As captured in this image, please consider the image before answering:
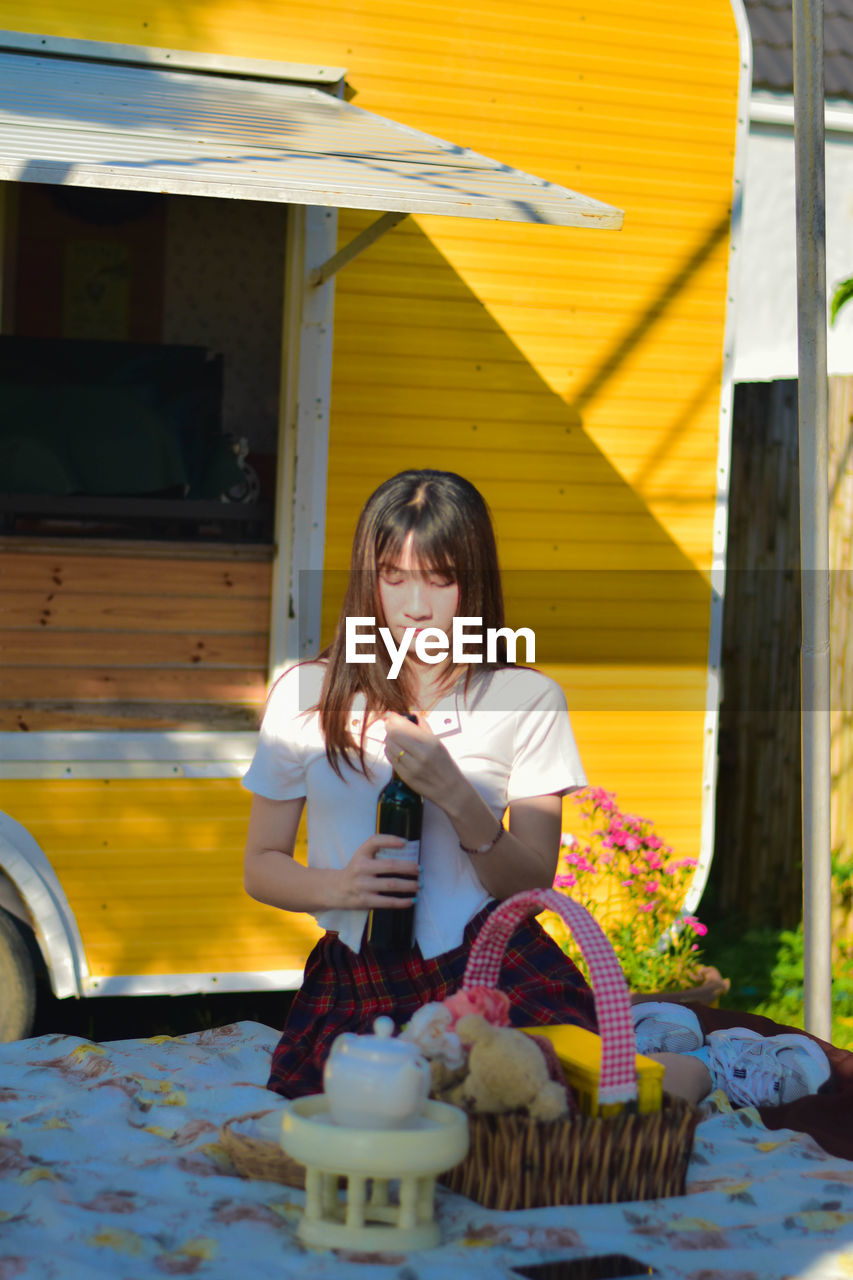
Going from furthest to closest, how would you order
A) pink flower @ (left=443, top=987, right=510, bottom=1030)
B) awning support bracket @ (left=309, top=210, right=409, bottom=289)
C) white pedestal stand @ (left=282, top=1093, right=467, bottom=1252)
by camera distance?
awning support bracket @ (left=309, top=210, right=409, bottom=289), pink flower @ (left=443, top=987, right=510, bottom=1030), white pedestal stand @ (left=282, top=1093, right=467, bottom=1252)

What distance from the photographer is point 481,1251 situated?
6.73 ft

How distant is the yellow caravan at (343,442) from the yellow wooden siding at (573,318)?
0.4 inches

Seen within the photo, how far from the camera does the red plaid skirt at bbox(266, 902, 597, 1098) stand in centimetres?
271

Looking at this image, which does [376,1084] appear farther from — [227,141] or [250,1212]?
[227,141]

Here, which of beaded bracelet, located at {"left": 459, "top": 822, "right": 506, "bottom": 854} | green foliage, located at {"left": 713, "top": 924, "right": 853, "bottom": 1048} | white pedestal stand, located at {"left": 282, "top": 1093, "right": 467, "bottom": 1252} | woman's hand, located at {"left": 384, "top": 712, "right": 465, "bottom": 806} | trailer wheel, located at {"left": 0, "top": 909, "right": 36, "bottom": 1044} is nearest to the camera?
white pedestal stand, located at {"left": 282, "top": 1093, "right": 467, "bottom": 1252}

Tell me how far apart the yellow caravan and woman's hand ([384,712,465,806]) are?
7.33 feet

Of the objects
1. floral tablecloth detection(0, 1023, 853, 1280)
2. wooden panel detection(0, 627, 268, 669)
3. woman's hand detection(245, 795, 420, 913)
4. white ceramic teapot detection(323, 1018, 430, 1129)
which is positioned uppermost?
wooden panel detection(0, 627, 268, 669)

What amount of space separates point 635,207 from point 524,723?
293 cm

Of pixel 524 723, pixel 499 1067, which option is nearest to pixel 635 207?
pixel 524 723

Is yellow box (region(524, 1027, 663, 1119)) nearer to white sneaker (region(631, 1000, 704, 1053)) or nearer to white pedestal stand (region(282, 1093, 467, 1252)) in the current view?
white pedestal stand (region(282, 1093, 467, 1252))

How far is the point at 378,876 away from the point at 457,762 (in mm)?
383

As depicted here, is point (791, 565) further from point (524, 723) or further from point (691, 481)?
point (524, 723)

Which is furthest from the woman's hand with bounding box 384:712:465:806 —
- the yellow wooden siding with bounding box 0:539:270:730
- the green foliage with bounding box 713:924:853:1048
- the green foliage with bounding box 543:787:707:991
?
the green foliage with bounding box 713:924:853:1048

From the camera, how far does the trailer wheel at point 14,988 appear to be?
4.51 metres
